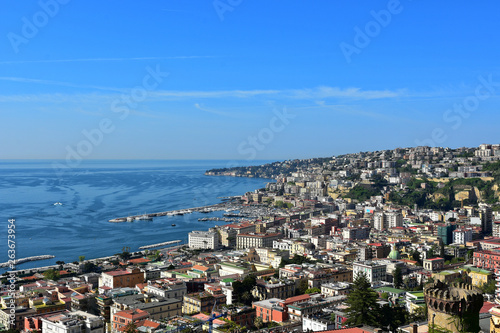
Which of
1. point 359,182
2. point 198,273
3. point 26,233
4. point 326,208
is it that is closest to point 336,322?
point 198,273

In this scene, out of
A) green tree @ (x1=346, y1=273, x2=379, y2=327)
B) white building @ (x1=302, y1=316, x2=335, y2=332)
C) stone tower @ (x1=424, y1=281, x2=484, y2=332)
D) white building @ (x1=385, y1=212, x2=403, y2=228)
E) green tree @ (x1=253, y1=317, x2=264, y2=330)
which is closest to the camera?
stone tower @ (x1=424, y1=281, x2=484, y2=332)

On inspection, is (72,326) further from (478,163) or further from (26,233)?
A: (478,163)

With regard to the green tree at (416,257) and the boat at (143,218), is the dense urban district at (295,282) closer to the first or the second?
the green tree at (416,257)

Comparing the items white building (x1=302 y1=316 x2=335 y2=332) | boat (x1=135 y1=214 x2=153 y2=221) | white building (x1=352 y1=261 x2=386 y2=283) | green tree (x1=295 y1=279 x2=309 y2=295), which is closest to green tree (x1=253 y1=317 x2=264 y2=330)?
white building (x1=302 y1=316 x2=335 y2=332)

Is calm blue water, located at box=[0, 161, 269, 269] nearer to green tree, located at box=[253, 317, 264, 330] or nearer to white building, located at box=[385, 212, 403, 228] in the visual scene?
white building, located at box=[385, 212, 403, 228]

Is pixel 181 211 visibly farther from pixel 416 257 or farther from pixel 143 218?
pixel 416 257

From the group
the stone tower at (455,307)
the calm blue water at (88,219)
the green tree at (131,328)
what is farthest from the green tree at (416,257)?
the stone tower at (455,307)

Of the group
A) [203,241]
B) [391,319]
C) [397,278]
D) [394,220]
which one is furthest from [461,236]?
[391,319]
